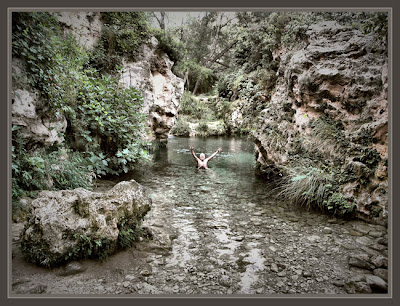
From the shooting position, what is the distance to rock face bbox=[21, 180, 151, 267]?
224 cm

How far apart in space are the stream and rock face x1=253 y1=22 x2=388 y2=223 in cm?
80

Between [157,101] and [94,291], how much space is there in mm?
8916

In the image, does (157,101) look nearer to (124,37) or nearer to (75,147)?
(124,37)

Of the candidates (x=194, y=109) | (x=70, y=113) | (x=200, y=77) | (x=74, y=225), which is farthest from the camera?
(x=200, y=77)

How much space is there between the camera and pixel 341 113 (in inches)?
183

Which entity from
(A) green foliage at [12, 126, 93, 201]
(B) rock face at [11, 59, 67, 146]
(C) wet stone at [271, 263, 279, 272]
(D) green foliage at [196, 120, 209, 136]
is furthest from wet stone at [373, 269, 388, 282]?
(D) green foliage at [196, 120, 209, 136]

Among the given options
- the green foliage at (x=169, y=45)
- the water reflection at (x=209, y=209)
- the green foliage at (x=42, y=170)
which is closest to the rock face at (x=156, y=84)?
the green foliage at (x=169, y=45)

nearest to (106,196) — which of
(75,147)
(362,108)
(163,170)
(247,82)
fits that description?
(75,147)

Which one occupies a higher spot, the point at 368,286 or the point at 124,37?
the point at 124,37

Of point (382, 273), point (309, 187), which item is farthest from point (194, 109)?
point (382, 273)

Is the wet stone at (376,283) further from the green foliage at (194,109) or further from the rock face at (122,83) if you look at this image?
the green foliage at (194,109)

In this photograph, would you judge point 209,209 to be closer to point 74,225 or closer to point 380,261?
point 74,225

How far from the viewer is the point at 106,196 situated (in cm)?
280

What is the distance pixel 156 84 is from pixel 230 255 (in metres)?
8.85
